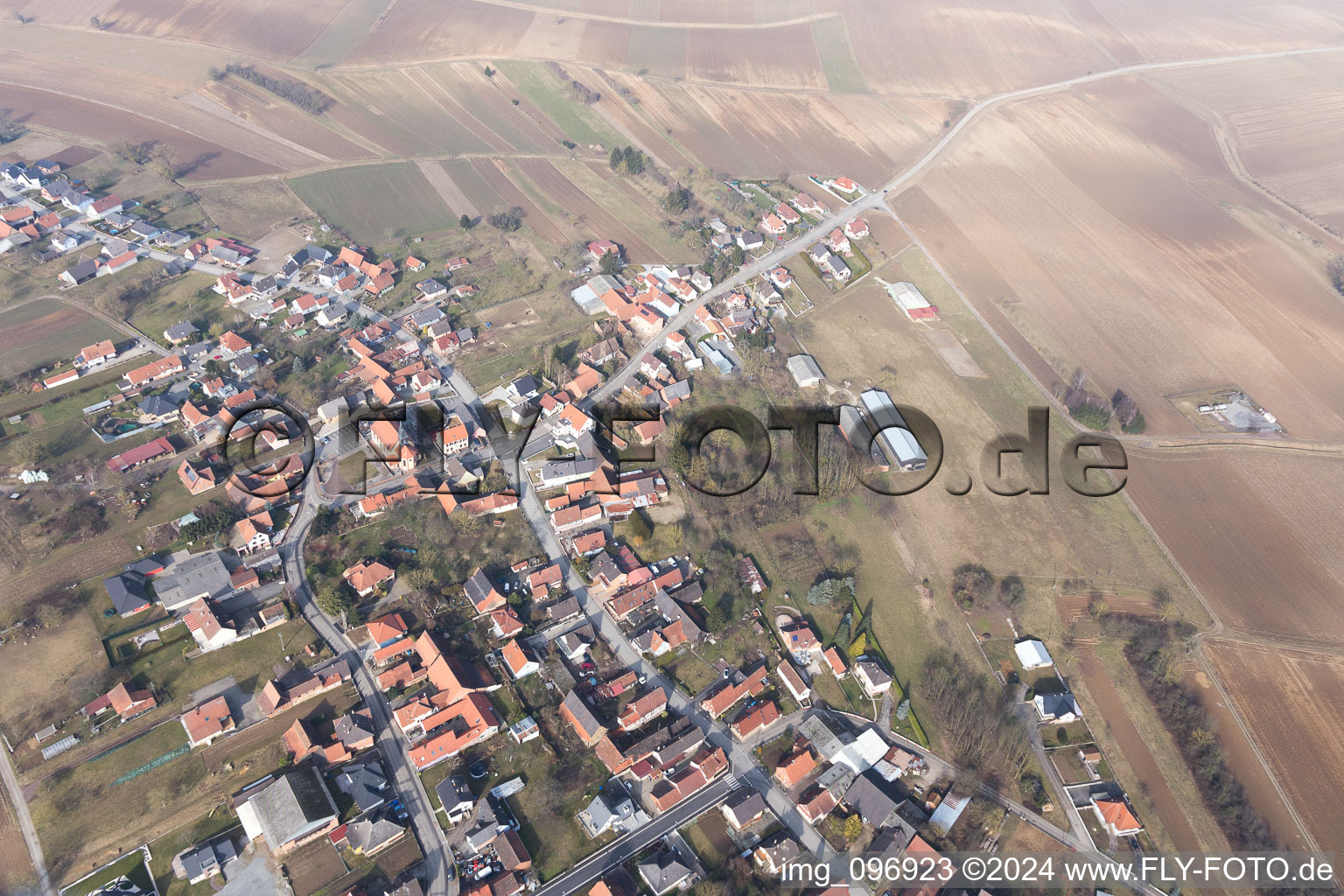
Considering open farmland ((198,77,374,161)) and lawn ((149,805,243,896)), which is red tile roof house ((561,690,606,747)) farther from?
open farmland ((198,77,374,161))

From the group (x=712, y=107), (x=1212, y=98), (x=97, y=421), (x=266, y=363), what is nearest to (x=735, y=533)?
(x=266, y=363)

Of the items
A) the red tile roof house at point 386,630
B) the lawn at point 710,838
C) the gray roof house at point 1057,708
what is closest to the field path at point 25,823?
the red tile roof house at point 386,630

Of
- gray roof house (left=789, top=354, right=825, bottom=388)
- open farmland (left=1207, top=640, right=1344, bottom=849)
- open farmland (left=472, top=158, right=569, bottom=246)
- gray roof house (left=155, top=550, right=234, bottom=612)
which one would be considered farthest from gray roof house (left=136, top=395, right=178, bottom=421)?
open farmland (left=1207, top=640, right=1344, bottom=849)

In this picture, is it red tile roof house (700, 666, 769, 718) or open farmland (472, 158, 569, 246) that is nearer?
red tile roof house (700, 666, 769, 718)

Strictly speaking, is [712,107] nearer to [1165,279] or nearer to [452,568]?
[1165,279]

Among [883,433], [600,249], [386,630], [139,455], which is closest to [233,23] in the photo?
[600,249]

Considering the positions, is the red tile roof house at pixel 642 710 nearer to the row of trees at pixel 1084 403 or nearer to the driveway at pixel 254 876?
the driveway at pixel 254 876
